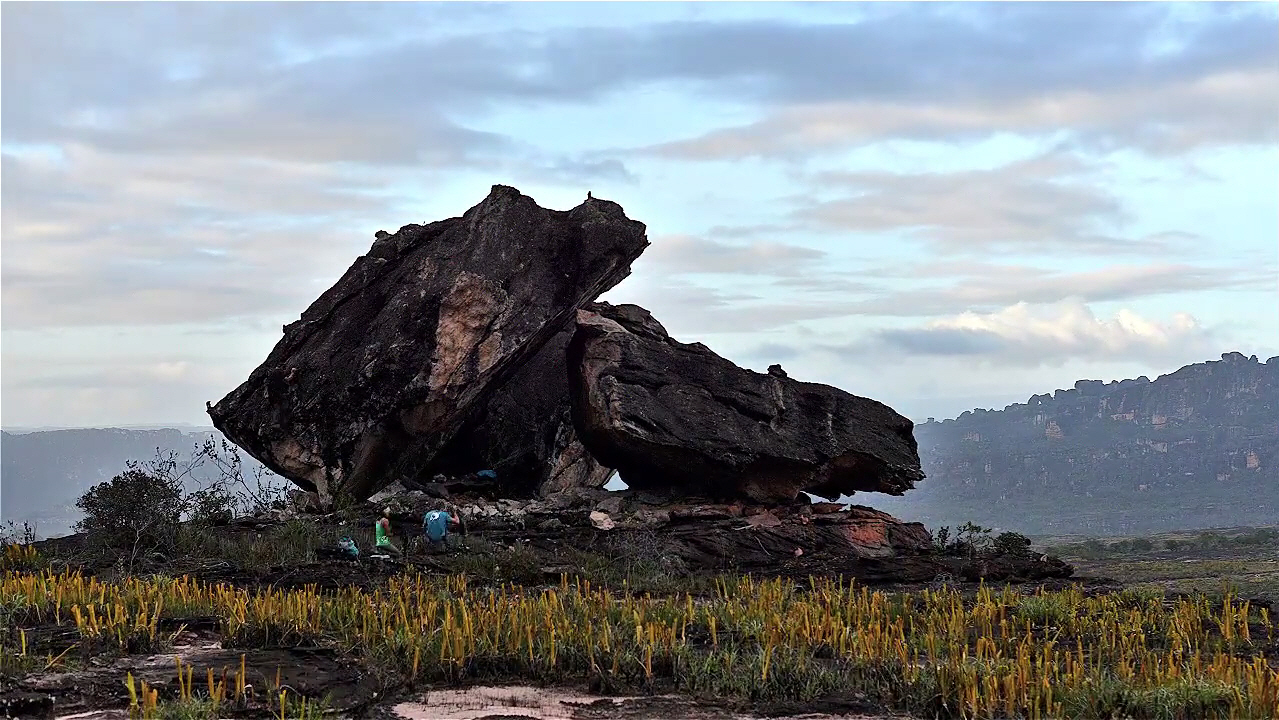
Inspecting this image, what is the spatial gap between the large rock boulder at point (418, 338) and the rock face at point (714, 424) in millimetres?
1600

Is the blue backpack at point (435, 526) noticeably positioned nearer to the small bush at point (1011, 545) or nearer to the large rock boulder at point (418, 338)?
the large rock boulder at point (418, 338)

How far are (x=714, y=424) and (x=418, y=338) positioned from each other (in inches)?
260

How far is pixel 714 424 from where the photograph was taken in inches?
1082

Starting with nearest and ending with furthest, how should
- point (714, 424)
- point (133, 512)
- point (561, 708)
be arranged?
point (561, 708), point (133, 512), point (714, 424)

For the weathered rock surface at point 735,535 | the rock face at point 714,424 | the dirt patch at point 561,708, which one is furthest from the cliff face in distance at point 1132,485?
the dirt patch at point 561,708

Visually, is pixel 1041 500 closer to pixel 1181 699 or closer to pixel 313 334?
pixel 313 334

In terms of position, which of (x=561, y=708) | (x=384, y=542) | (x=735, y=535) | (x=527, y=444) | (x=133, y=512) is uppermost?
(x=527, y=444)

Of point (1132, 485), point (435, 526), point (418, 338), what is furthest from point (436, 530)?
point (1132, 485)

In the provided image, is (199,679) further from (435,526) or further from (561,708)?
(435,526)

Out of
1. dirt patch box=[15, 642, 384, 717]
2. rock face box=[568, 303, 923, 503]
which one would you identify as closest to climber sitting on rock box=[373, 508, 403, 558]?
rock face box=[568, 303, 923, 503]

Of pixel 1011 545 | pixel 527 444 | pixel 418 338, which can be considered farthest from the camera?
pixel 527 444

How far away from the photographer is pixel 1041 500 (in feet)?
561

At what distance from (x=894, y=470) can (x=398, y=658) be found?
59.9ft

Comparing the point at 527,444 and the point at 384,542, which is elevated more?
the point at 527,444
